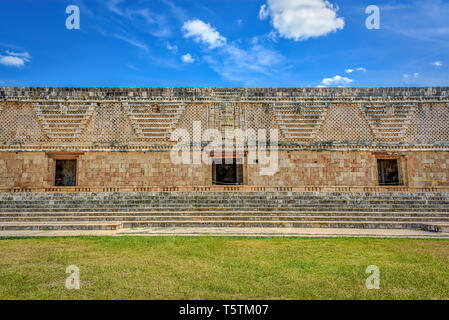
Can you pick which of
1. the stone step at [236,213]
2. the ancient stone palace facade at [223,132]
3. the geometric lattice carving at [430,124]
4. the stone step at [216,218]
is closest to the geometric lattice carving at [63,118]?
the ancient stone palace facade at [223,132]

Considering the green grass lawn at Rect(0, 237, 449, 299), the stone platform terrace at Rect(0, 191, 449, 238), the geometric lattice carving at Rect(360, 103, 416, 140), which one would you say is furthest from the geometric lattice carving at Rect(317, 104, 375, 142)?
the green grass lawn at Rect(0, 237, 449, 299)

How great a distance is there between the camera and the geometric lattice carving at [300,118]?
11961 millimetres

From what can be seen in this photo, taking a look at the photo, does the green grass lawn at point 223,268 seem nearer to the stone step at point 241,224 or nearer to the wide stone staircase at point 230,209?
the stone step at point 241,224

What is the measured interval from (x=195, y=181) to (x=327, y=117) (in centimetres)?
623

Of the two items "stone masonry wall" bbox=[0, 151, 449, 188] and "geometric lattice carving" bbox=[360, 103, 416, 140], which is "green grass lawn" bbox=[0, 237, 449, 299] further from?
"geometric lattice carving" bbox=[360, 103, 416, 140]

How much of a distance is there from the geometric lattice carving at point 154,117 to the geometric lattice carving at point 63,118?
1.75m

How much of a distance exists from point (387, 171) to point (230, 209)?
832 centimetres

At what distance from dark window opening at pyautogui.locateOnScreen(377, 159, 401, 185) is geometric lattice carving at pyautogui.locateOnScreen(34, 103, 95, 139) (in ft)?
42.9

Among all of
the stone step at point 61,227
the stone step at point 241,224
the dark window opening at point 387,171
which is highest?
the dark window opening at point 387,171

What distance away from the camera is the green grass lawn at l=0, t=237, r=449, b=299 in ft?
9.37

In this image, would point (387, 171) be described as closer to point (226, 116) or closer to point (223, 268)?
point (226, 116)

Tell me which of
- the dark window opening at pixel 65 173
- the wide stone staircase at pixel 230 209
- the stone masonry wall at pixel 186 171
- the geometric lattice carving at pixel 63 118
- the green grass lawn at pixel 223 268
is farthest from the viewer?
the dark window opening at pixel 65 173

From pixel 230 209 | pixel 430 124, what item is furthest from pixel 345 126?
pixel 230 209

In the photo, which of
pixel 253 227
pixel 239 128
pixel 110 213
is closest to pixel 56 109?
pixel 110 213
